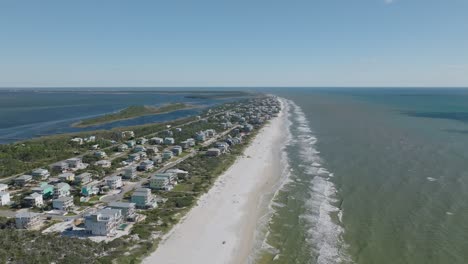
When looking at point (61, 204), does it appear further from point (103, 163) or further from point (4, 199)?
point (103, 163)

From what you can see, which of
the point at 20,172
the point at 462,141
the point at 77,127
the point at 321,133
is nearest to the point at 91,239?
the point at 20,172

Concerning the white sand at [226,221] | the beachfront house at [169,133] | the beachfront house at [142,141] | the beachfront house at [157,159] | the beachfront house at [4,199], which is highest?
the beachfront house at [169,133]

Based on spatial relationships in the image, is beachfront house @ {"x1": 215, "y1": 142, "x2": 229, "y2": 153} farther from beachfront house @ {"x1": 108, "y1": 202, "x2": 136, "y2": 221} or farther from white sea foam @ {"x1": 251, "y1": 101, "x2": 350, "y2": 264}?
beachfront house @ {"x1": 108, "y1": 202, "x2": 136, "y2": 221}

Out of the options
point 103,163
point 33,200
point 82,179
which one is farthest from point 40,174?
point 33,200

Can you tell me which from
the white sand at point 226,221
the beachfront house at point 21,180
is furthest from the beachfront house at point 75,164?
the white sand at point 226,221

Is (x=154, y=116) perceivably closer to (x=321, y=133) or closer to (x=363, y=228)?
(x=321, y=133)

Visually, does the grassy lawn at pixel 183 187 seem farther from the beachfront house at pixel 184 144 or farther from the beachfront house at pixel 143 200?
the beachfront house at pixel 184 144
